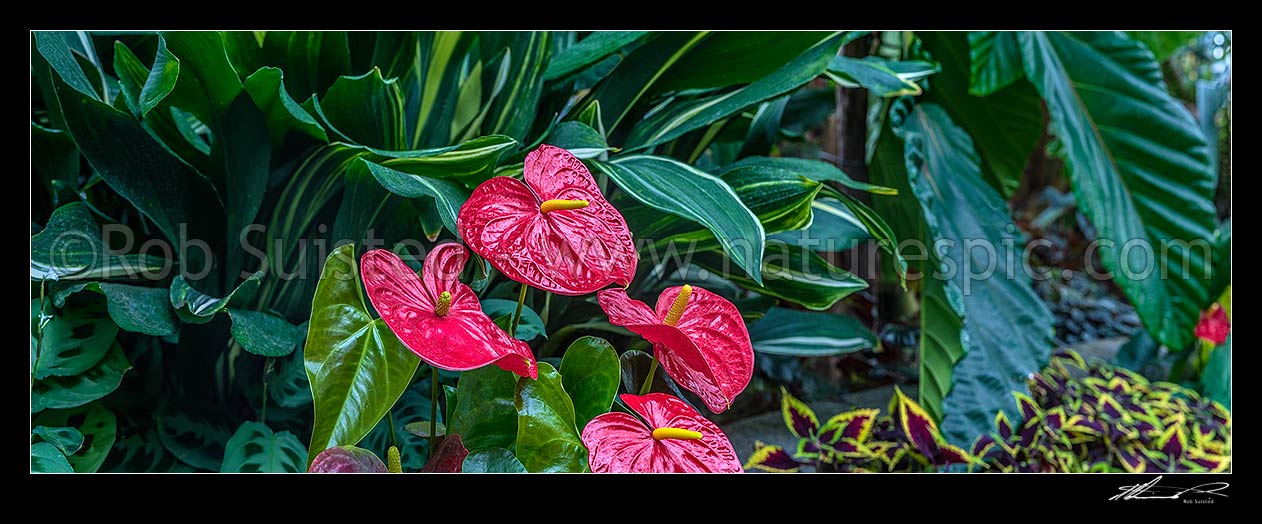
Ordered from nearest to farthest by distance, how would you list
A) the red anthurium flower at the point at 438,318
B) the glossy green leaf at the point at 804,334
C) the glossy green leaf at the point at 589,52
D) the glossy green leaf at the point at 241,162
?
the red anthurium flower at the point at 438,318 < the glossy green leaf at the point at 241,162 < the glossy green leaf at the point at 589,52 < the glossy green leaf at the point at 804,334

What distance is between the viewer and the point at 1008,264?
1.11m

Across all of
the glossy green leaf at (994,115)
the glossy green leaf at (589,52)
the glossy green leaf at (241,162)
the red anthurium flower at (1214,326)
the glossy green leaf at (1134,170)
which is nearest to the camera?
the glossy green leaf at (241,162)

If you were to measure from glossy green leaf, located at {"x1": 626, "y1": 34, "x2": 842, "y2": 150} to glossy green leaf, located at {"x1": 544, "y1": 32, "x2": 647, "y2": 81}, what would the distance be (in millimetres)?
82

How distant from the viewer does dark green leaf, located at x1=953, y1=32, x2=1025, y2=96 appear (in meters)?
1.12

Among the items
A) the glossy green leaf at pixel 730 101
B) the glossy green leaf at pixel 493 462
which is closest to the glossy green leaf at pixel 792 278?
the glossy green leaf at pixel 730 101

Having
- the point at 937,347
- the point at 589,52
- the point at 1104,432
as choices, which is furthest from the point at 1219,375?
the point at 589,52

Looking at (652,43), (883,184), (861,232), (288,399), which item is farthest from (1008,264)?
(288,399)

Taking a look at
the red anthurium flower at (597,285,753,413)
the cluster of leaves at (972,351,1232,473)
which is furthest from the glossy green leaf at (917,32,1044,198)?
the red anthurium flower at (597,285,753,413)

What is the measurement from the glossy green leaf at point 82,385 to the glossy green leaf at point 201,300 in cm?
8

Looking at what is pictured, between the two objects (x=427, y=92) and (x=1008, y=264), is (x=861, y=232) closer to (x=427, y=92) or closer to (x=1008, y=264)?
(x=1008, y=264)

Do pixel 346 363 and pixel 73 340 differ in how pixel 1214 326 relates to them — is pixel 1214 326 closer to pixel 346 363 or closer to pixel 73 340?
pixel 346 363

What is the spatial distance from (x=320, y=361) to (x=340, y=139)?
0.89 ft

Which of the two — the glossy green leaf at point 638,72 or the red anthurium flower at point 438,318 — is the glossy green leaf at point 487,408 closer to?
the red anthurium flower at point 438,318
